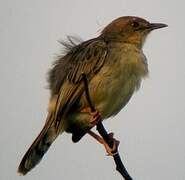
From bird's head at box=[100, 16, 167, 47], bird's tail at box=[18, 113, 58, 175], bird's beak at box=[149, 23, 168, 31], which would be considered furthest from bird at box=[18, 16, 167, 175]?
bird's beak at box=[149, 23, 168, 31]

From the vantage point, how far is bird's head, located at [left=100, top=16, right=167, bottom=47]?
668 centimetres

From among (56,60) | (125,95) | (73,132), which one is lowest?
(73,132)

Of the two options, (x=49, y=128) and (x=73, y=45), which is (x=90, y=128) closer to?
(x=49, y=128)

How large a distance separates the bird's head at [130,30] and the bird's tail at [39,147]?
4.98ft

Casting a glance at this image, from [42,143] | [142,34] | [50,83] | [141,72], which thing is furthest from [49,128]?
[142,34]

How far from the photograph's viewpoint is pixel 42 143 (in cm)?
566

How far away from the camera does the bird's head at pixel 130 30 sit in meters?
6.68

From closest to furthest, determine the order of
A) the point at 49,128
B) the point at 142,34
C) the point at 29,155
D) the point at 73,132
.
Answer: the point at 29,155 < the point at 49,128 < the point at 73,132 < the point at 142,34

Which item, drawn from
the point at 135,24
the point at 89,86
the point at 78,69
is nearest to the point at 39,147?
the point at 89,86

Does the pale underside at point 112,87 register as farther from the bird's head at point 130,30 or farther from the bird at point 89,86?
the bird's head at point 130,30

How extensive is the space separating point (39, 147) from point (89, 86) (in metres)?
0.87

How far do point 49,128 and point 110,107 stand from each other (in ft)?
2.39

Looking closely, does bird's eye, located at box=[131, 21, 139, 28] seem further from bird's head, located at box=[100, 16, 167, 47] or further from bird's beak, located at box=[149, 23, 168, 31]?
bird's beak, located at box=[149, 23, 168, 31]

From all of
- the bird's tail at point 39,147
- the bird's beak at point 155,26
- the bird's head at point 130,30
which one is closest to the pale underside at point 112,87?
the bird's tail at point 39,147
